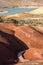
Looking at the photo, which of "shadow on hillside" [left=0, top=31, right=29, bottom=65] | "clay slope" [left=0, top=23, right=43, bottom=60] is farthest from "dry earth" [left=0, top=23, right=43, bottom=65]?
"shadow on hillside" [left=0, top=31, right=29, bottom=65]

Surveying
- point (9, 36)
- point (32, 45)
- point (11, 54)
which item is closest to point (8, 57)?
point (11, 54)

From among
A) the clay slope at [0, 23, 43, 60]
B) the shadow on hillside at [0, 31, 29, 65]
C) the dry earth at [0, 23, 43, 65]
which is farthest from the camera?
the clay slope at [0, 23, 43, 60]

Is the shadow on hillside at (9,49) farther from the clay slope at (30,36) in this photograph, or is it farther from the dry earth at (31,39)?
the clay slope at (30,36)

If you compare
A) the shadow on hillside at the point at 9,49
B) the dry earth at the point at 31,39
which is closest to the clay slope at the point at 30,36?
the dry earth at the point at 31,39

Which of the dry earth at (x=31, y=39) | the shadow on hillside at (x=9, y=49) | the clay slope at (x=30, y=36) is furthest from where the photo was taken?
the clay slope at (x=30, y=36)

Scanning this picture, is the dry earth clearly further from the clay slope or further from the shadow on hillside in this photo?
the shadow on hillside

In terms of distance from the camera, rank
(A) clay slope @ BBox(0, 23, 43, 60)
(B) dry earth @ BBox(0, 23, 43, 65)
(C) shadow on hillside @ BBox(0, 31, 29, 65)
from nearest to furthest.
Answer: (C) shadow on hillside @ BBox(0, 31, 29, 65) < (B) dry earth @ BBox(0, 23, 43, 65) < (A) clay slope @ BBox(0, 23, 43, 60)

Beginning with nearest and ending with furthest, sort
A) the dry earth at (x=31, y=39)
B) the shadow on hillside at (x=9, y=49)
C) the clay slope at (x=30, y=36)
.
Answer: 1. the shadow on hillside at (x=9, y=49)
2. the dry earth at (x=31, y=39)
3. the clay slope at (x=30, y=36)

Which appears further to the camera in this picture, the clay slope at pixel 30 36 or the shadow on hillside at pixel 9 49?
the clay slope at pixel 30 36
